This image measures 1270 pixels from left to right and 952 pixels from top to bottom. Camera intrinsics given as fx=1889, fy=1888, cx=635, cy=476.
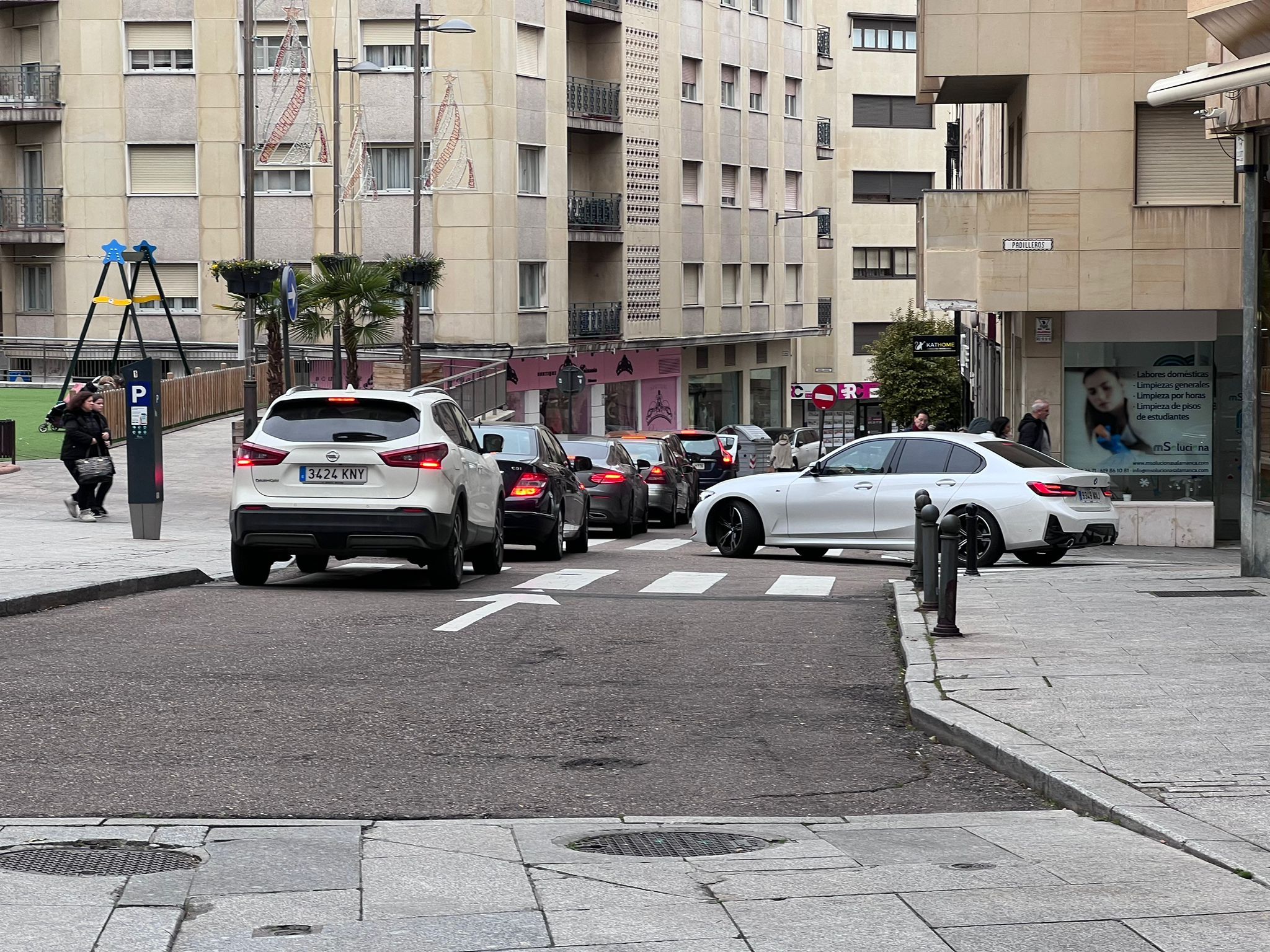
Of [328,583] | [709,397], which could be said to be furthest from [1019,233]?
[709,397]

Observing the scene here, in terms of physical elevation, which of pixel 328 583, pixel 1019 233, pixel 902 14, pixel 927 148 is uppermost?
pixel 902 14

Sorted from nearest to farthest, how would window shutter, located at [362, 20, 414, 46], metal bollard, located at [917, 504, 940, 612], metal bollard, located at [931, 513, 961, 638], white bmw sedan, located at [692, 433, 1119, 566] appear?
metal bollard, located at [931, 513, 961, 638]
metal bollard, located at [917, 504, 940, 612]
white bmw sedan, located at [692, 433, 1119, 566]
window shutter, located at [362, 20, 414, 46]

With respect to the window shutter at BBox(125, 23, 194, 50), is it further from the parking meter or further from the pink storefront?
the parking meter

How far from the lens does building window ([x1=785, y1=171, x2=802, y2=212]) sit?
70312 mm

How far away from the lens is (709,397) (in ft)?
220

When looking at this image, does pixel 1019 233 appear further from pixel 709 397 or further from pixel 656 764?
pixel 709 397

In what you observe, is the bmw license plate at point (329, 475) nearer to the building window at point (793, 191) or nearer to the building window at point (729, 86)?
the building window at point (729, 86)

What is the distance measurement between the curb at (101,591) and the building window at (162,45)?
1483 inches

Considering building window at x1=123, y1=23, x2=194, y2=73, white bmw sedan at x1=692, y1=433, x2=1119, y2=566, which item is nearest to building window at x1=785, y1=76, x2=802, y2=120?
building window at x1=123, y1=23, x2=194, y2=73

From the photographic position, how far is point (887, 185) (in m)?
79.9

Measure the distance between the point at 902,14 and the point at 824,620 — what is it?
6978cm

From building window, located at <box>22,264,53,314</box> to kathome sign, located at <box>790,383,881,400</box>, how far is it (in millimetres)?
28491

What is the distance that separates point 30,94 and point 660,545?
33958mm

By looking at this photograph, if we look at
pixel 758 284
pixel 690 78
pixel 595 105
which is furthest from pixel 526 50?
pixel 758 284
